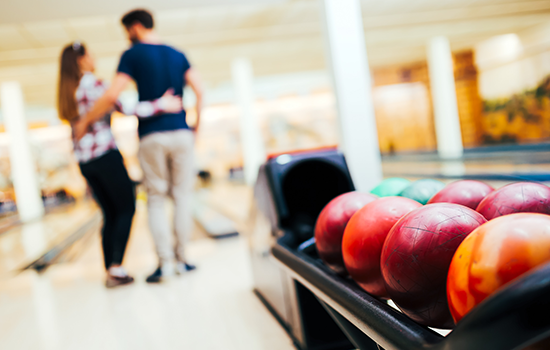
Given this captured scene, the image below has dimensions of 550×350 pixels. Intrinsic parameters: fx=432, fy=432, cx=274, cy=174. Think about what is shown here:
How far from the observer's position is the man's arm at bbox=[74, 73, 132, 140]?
2182 mm

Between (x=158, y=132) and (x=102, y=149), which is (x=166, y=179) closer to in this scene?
(x=158, y=132)

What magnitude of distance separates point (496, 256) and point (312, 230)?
1.00 meters

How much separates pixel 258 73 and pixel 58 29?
6189 mm

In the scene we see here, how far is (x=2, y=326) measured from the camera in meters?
1.95

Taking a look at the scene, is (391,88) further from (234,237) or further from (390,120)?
(234,237)

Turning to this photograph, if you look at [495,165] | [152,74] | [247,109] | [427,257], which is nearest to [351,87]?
[152,74]

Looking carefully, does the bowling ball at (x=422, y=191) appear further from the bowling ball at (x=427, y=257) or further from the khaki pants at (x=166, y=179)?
the khaki pants at (x=166, y=179)

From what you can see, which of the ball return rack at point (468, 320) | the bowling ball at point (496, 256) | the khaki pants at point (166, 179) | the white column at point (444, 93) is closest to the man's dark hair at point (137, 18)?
the khaki pants at point (166, 179)

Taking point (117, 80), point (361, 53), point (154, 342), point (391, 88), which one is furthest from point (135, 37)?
point (391, 88)

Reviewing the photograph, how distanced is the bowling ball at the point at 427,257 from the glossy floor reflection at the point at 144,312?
0.62 meters

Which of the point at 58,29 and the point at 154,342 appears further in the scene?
the point at 58,29

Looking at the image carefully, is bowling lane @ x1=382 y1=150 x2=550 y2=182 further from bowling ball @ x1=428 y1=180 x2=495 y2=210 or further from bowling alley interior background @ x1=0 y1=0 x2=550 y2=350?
bowling ball @ x1=428 y1=180 x2=495 y2=210

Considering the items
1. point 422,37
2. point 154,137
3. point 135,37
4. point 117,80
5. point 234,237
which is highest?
point 422,37

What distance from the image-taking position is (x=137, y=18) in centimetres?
225
